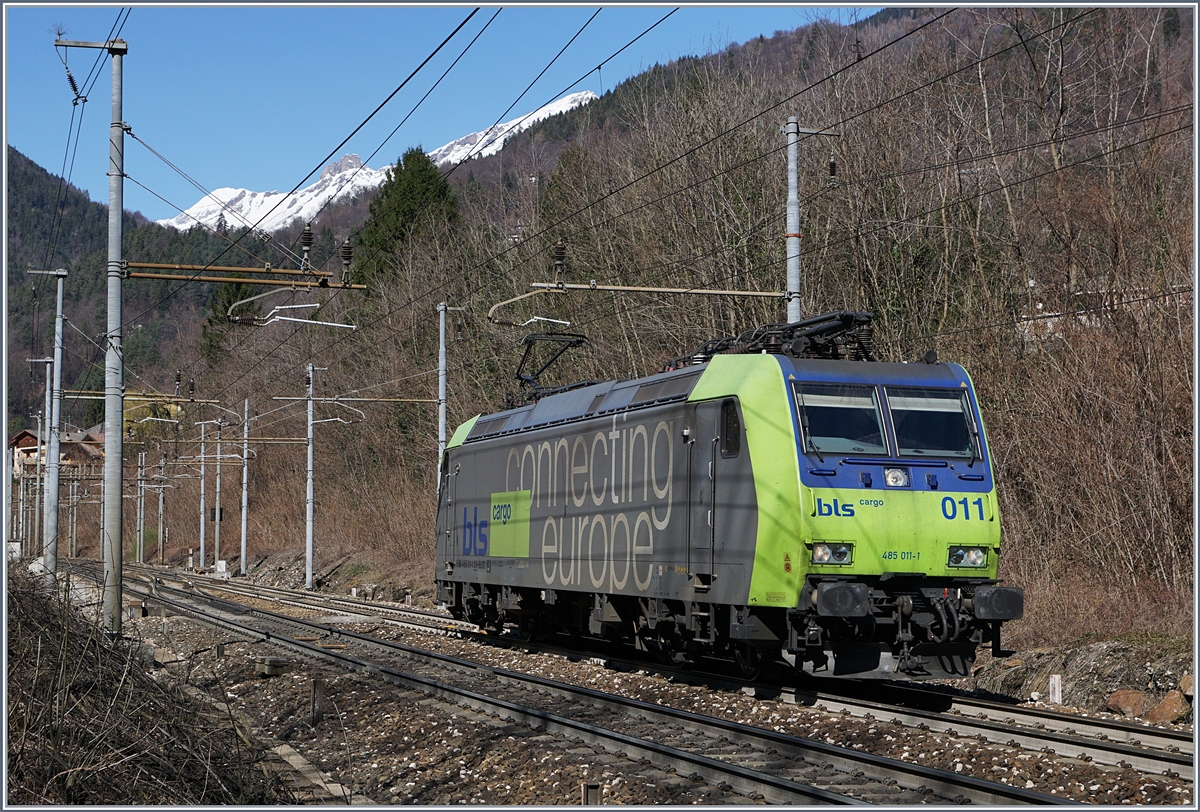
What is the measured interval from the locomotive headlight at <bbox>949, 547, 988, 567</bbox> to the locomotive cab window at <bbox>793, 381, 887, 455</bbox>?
128 cm

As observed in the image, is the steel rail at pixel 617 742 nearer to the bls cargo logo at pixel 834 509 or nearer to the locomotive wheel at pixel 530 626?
the locomotive wheel at pixel 530 626

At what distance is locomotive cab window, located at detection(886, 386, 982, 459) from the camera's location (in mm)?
13430

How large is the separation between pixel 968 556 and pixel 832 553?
1546mm

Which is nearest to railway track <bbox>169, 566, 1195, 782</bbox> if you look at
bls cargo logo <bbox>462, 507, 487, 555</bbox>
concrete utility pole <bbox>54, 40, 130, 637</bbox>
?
bls cargo logo <bbox>462, 507, 487, 555</bbox>

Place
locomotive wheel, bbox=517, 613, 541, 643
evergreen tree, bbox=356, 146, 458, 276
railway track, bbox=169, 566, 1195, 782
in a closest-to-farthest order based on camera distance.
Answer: railway track, bbox=169, 566, 1195, 782, locomotive wheel, bbox=517, 613, 541, 643, evergreen tree, bbox=356, 146, 458, 276

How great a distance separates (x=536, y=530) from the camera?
1881 cm

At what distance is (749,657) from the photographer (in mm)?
14281

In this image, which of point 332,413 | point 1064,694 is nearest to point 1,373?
point 1064,694

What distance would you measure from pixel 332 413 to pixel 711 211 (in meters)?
31.3

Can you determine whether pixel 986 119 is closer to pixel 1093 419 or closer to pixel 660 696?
pixel 1093 419

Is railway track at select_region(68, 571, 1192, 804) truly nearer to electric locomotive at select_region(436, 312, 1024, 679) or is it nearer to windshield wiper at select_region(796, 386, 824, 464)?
electric locomotive at select_region(436, 312, 1024, 679)

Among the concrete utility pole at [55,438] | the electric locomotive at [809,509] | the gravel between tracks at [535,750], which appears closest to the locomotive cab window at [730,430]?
the electric locomotive at [809,509]

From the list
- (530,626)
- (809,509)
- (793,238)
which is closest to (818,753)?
(809,509)

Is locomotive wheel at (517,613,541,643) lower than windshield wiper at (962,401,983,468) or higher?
lower
